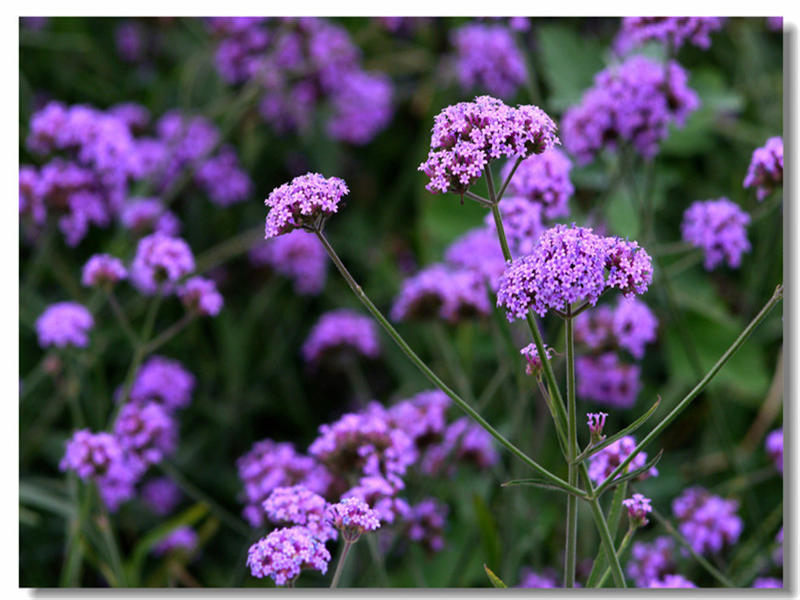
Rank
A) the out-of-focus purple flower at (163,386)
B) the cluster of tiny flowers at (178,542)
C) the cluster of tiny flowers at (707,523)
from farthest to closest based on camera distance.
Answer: the out-of-focus purple flower at (163,386), the cluster of tiny flowers at (178,542), the cluster of tiny flowers at (707,523)

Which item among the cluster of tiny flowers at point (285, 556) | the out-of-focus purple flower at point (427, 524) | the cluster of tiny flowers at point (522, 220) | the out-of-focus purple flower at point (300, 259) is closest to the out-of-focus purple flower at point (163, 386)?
the out-of-focus purple flower at point (300, 259)

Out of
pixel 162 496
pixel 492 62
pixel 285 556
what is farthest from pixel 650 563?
pixel 492 62

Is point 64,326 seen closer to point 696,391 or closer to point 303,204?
point 303,204

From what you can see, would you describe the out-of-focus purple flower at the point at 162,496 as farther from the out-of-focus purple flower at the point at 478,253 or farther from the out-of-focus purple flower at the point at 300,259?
the out-of-focus purple flower at the point at 478,253

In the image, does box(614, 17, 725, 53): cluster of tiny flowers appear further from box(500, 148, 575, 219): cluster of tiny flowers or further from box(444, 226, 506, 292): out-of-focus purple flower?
box(444, 226, 506, 292): out-of-focus purple flower

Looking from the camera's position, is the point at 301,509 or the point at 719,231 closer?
the point at 301,509
